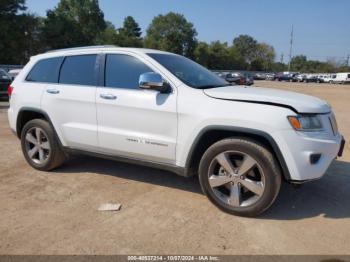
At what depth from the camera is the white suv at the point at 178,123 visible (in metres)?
3.50

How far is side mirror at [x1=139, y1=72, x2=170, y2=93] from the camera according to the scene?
3858mm

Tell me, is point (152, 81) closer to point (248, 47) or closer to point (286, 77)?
point (286, 77)

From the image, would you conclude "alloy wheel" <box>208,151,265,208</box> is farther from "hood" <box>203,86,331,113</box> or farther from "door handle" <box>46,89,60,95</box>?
"door handle" <box>46,89,60,95</box>

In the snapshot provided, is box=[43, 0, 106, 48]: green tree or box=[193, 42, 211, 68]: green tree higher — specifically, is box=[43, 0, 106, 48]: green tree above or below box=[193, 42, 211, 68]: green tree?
above

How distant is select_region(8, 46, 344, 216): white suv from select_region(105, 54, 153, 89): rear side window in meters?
0.01

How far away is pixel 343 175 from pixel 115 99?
3420 millimetres

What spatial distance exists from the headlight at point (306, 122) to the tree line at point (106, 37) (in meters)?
45.1

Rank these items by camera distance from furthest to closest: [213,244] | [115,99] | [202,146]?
[115,99], [202,146], [213,244]

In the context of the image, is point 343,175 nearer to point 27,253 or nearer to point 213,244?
point 213,244

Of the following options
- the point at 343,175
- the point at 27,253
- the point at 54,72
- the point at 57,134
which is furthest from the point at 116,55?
the point at 343,175

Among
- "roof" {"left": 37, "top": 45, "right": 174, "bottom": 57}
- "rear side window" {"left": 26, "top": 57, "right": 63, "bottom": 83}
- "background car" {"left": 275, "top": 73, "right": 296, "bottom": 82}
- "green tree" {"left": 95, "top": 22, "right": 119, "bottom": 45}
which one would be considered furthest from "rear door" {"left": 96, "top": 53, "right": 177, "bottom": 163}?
"background car" {"left": 275, "top": 73, "right": 296, "bottom": 82}

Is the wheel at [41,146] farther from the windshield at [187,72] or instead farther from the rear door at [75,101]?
the windshield at [187,72]

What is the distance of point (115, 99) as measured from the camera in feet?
14.1

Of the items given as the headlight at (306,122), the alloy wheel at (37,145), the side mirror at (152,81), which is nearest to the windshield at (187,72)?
the side mirror at (152,81)
